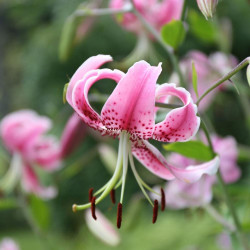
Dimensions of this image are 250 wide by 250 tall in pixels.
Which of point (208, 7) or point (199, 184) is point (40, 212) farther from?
point (208, 7)

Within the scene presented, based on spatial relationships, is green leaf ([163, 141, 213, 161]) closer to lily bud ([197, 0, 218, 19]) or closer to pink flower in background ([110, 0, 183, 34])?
lily bud ([197, 0, 218, 19])

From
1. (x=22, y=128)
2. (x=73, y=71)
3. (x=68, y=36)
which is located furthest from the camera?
(x=73, y=71)

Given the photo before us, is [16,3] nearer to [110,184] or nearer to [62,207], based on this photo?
[62,207]

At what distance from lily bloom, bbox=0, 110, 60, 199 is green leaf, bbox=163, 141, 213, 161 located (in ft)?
1.15

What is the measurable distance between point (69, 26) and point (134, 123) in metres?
0.32

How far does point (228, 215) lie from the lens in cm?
62

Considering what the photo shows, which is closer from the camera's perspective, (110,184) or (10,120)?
(110,184)

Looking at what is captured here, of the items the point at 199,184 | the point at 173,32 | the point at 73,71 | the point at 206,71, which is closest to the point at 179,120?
the point at 173,32

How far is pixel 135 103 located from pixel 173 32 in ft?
0.52

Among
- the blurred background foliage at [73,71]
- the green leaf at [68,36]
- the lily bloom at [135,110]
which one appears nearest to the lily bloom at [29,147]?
the green leaf at [68,36]

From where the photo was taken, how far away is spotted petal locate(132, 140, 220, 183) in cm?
42

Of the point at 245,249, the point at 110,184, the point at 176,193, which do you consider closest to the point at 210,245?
the point at 176,193

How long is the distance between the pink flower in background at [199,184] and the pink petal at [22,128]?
230mm

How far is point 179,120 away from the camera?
1.30ft
